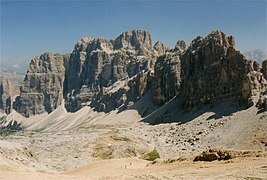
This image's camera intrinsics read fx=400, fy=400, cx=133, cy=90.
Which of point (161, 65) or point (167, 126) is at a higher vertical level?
point (161, 65)

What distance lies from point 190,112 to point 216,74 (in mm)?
13122

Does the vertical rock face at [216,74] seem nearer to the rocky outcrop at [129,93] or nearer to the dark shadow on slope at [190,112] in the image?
the dark shadow on slope at [190,112]

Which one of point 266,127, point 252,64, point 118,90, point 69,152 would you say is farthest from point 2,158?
point 118,90

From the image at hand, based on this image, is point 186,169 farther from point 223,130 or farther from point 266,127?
point 223,130

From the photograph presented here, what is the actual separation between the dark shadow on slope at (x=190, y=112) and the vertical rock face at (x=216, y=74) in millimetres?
2157

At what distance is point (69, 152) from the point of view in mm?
62719

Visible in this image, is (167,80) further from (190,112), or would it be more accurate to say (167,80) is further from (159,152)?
(159,152)

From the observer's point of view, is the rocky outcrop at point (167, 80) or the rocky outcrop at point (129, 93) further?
the rocky outcrop at point (129, 93)

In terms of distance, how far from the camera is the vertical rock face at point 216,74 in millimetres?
95438

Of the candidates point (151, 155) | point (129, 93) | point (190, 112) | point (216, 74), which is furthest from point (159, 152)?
point (129, 93)

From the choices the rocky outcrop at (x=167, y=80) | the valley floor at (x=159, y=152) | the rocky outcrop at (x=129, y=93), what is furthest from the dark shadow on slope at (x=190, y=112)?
the rocky outcrop at (x=129, y=93)

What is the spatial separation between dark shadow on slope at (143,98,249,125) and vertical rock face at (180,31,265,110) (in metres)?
2.16

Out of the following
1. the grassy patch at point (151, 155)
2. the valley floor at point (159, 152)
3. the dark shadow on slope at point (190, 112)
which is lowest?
the grassy patch at point (151, 155)

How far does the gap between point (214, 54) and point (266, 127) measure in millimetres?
49947
